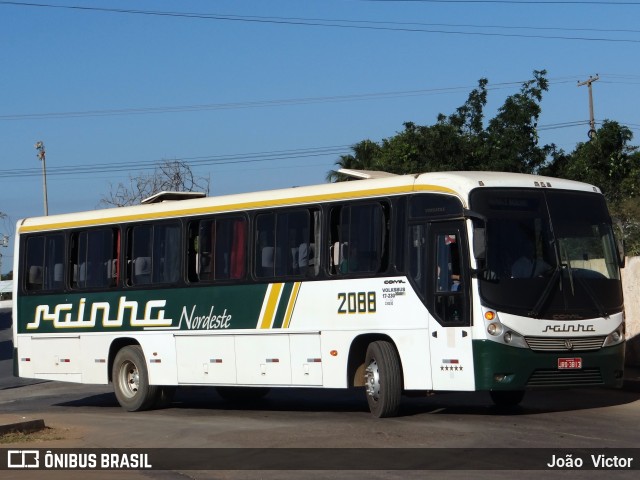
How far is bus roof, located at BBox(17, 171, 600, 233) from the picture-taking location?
15.3 metres

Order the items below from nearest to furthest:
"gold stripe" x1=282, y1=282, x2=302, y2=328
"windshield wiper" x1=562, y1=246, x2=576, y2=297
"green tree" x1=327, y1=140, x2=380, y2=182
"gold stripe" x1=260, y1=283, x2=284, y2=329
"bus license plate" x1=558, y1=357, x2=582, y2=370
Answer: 1. "bus license plate" x1=558, y1=357, x2=582, y2=370
2. "windshield wiper" x1=562, y1=246, x2=576, y2=297
3. "gold stripe" x1=282, y1=282, x2=302, y2=328
4. "gold stripe" x1=260, y1=283, x2=284, y2=329
5. "green tree" x1=327, y1=140, x2=380, y2=182

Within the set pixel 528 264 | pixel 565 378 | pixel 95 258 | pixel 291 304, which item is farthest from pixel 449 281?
pixel 95 258

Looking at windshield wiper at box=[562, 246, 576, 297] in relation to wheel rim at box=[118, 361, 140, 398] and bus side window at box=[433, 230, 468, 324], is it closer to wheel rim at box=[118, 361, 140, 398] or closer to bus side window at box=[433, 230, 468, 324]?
bus side window at box=[433, 230, 468, 324]

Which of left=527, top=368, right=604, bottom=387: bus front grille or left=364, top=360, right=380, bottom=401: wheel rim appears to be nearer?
left=527, top=368, right=604, bottom=387: bus front grille

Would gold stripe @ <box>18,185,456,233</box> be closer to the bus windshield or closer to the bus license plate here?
the bus windshield

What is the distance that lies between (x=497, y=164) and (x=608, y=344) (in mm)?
22303

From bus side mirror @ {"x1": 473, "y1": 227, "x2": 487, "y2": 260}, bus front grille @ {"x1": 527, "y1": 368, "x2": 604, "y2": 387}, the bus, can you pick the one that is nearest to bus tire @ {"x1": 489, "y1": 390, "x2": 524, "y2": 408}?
the bus

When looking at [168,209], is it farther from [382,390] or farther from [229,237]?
[382,390]

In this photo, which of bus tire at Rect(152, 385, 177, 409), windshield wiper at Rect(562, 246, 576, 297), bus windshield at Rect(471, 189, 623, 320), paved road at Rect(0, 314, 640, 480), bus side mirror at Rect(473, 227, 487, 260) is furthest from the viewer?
bus tire at Rect(152, 385, 177, 409)

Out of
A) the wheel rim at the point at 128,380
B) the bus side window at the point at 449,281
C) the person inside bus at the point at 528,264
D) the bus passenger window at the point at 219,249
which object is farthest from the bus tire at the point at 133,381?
the person inside bus at the point at 528,264

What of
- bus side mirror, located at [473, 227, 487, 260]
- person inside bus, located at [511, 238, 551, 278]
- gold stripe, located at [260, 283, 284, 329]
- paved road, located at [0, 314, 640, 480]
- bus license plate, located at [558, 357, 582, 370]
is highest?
bus side mirror, located at [473, 227, 487, 260]

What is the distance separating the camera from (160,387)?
19781 millimetres

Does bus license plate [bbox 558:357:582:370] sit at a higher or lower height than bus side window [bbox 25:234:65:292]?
lower

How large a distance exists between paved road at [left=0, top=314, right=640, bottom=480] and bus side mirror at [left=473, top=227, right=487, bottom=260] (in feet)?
6.75
